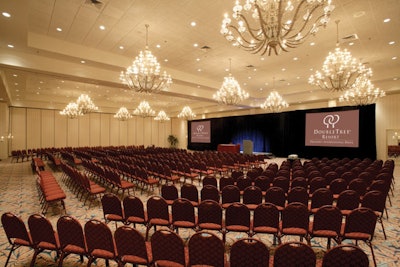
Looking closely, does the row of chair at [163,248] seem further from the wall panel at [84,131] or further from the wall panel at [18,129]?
the wall panel at [84,131]

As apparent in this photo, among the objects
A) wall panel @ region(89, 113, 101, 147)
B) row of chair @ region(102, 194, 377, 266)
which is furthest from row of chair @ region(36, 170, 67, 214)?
wall panel @ region(89, 113, 101, 147)

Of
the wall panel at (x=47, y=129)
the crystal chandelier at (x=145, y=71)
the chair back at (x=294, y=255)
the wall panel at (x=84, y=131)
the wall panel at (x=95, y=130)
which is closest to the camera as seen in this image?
the chair back at (x=294, y=255)

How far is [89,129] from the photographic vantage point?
72.0 feet

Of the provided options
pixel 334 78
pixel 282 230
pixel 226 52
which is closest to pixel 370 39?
pixel 334 78

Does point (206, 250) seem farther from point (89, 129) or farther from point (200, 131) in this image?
point (200, 131)

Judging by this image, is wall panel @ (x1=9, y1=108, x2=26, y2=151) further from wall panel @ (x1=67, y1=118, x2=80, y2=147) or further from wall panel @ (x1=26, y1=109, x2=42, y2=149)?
wall panel @ (x1=67, y1=118, x2=80, y2=147)

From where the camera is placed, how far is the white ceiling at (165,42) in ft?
19.1

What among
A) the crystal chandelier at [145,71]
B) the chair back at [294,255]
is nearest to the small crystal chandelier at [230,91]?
the crystal chandelier at [145,71]

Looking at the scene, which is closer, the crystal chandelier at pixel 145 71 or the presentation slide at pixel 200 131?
the crystal chandelier at pixel 145 71

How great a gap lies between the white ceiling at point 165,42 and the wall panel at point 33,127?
6415 millimetres

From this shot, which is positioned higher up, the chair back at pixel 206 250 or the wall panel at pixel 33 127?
the wall panel at pixel 33 127

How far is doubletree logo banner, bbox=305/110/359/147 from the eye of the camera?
14180mm

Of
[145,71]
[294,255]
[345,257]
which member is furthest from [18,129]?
[345,257]

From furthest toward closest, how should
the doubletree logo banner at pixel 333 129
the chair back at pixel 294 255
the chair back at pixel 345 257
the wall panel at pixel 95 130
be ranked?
the wall panel at pixel 95 130
the doubletree logo banner at pixel 333 129
the chair back at pixel 294 255
the chair back at pixel 345 257
